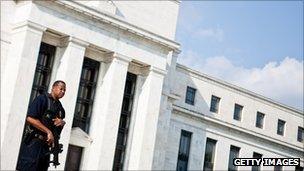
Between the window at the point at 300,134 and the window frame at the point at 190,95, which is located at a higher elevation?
the window frame at the point at 190,95

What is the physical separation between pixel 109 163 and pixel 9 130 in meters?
6.96

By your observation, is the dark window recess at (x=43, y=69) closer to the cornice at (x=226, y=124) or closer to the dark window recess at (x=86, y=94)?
the dark window recess at (x=86, y=94)

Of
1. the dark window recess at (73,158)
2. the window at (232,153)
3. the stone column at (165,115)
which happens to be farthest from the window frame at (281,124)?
the dark window recess at (73,158)

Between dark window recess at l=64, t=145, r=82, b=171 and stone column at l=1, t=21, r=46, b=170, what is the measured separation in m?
4.39

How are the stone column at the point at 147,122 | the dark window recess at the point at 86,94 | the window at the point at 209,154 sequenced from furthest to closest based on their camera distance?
the window at the point at 209,154 < the stone column at the point at 147,122 < the dark window recess at the point at 86,94

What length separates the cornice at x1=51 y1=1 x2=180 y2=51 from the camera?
100 feet

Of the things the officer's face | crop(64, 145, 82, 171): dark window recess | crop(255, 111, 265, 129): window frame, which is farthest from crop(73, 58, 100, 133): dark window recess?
the officer's face

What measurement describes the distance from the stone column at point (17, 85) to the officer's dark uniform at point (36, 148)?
22.7 m

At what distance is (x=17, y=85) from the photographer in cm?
2867

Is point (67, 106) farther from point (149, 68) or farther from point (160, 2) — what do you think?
point (160, 2)

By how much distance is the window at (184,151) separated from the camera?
134 feet

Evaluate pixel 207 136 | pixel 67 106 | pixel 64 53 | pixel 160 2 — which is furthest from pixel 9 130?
pixel 207 136

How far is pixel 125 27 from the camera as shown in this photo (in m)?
32.6

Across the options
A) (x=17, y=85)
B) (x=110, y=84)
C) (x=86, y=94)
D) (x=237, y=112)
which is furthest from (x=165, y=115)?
(x=17, y=85)
